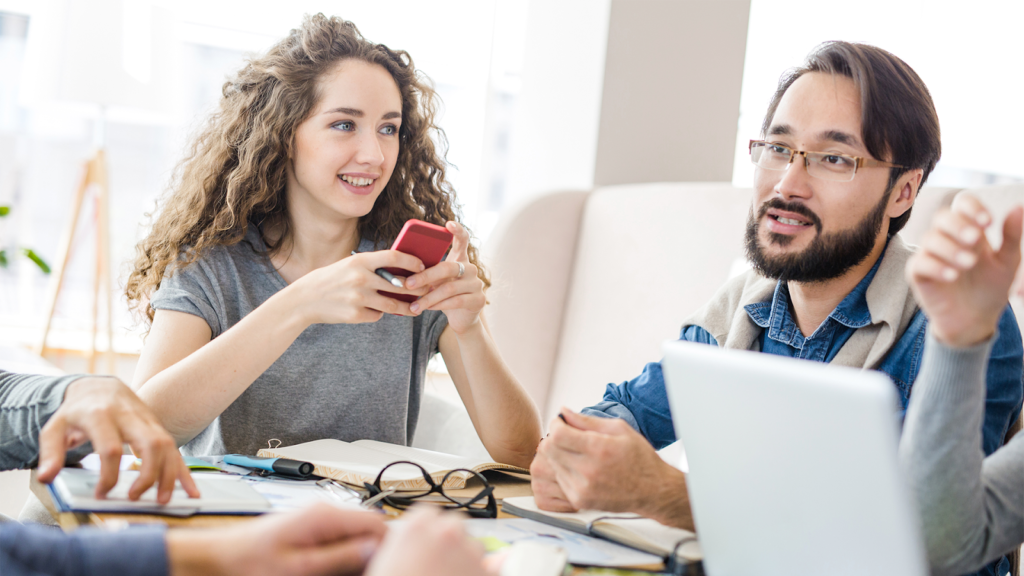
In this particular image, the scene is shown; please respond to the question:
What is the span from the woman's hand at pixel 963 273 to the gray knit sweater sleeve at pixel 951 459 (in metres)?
0.02

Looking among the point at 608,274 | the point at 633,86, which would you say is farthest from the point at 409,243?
the point at 633,86

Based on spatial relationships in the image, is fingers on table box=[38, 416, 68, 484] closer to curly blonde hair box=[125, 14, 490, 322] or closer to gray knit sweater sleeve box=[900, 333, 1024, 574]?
curly blonde hair box=[125, 14, 490, 322]

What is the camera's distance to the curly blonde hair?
4.73ft

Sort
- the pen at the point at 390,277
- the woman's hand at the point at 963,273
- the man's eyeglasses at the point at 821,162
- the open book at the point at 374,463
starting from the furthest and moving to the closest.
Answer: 1. the man's eyeglasses at the point at 821,162
2. the pen at the point at 390,277
3. the open book at the point at 374,463
4. the woman's hand at the point at 963,273

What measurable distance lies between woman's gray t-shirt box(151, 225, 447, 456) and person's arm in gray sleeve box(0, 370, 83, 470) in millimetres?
395

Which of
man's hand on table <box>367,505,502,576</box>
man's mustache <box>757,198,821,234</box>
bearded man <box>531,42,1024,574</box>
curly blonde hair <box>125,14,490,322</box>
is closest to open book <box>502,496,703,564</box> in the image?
bearded man <box>531,42,1024,574</box>

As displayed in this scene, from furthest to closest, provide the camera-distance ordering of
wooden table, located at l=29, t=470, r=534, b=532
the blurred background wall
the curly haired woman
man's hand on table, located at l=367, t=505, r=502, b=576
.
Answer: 1. the blurred background wall
2. the curly haired woman
3. wooden table, located at l=29, t=470, r=534, b=532
4. man's hand on table, located at l=367, t=505, r=502, b=576

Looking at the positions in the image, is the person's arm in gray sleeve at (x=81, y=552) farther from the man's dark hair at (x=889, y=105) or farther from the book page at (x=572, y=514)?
the man's dark hair at (x=889, y=105)

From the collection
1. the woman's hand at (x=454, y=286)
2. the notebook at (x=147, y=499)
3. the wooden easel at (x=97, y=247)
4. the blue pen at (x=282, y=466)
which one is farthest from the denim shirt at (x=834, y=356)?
the wooden easel at (x=97, y=247)

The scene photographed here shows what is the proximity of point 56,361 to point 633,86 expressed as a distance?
2397 mm

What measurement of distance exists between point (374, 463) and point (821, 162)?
0.78 meters

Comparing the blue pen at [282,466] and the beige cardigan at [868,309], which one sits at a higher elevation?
the beige cardigan at [868,309]

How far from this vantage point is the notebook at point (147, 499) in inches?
30.5

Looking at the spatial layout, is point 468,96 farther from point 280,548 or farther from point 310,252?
point 280,548
